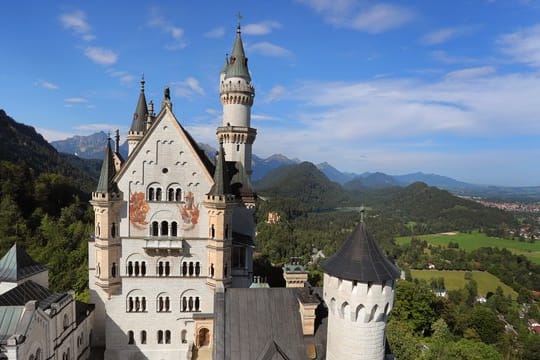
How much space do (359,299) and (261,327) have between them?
17.3 ft

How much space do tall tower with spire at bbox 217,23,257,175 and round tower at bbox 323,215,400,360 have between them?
23183 mm

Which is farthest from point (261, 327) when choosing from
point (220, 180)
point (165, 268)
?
point (165, 268)

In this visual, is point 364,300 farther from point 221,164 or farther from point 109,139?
point 109,139

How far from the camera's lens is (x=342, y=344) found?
15219mm

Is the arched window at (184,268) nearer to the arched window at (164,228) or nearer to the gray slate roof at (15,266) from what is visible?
the arched window at (164,228)

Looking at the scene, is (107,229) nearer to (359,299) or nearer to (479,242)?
(359,299)

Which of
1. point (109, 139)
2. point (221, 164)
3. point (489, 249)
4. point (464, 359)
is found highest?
point (109, 139)

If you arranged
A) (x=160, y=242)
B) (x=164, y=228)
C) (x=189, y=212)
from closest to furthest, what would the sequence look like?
(x=160, y=242)
(x=189, y=212)
(x=164, y=228)

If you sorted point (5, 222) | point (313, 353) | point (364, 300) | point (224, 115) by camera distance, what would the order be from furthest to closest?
Result: point (5, 222) < point (224, 115) < point (313, 353) < point (364, 300)

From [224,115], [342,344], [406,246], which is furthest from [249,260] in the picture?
[406,246]

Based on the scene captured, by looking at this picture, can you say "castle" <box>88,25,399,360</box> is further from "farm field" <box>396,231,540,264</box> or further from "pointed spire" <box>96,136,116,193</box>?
"farm field" <box>396,231,540,264</box>

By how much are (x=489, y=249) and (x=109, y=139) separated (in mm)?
168023

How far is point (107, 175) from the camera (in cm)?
2778

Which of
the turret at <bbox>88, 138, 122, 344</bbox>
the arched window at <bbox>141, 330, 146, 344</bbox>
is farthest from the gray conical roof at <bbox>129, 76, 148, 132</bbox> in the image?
the arched window at <bbox>141, 330, 146, 344</bbox>
